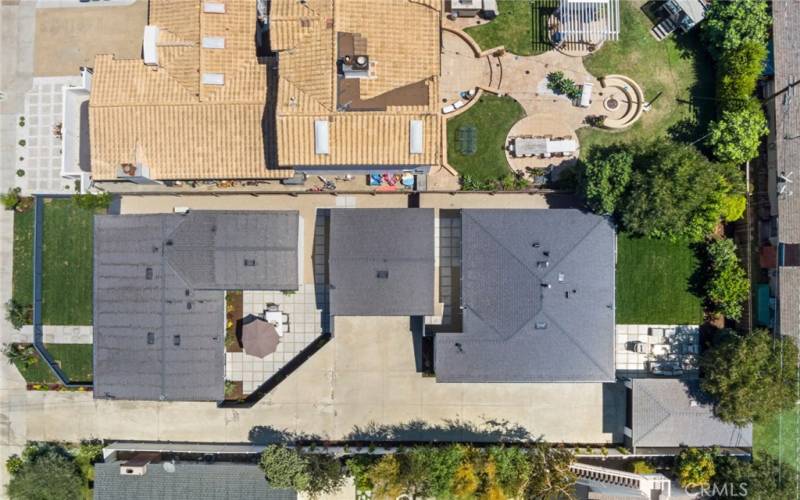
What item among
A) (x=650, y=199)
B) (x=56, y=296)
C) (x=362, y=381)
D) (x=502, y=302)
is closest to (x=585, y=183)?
(x=650, y=199)

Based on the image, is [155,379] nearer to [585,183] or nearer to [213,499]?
[213,499]

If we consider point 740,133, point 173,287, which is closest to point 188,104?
point 173,287

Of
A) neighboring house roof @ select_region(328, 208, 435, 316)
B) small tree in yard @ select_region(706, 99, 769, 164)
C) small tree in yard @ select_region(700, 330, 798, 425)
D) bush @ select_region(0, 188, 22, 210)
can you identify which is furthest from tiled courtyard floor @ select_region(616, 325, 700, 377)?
bush @ select_region(0, 188, 22, 210)

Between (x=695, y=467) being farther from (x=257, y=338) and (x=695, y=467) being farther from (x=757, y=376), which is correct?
(x=257, y=338)

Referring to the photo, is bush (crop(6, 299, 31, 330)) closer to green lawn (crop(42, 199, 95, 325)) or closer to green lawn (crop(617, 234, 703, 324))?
green lawn (crop(42, 199, 95, 325))

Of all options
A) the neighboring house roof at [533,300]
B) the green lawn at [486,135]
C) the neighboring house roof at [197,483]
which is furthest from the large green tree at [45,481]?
the green lawn at [486,135]
